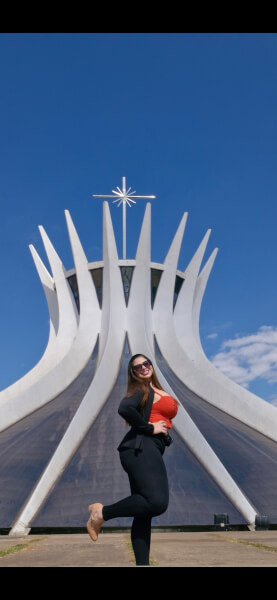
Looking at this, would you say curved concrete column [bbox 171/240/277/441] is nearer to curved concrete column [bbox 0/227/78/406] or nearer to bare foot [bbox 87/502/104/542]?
curved concrete column [bbox 0/227/78/406]

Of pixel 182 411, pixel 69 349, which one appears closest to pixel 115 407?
pixel 182 411

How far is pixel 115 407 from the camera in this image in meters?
18.4

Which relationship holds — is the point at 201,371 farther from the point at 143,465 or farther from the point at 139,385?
the point at 143,465

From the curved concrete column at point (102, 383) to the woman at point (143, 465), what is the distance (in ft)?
36.4

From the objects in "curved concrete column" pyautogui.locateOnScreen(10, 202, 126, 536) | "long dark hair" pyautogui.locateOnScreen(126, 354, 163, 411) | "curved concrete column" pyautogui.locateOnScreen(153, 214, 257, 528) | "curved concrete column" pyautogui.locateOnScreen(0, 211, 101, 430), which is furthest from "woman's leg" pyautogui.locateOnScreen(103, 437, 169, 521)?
"curved concrete column" pyautogui.locateOnScreen(0, 211, 101, 430)

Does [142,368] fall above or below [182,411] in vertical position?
below

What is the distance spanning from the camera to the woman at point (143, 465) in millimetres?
3586

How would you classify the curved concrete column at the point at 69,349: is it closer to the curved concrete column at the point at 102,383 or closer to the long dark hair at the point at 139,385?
the curved concrete column at the point at 102,383

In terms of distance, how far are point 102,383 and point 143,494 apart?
51.7 ft

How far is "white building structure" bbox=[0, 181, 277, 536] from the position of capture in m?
14.6
